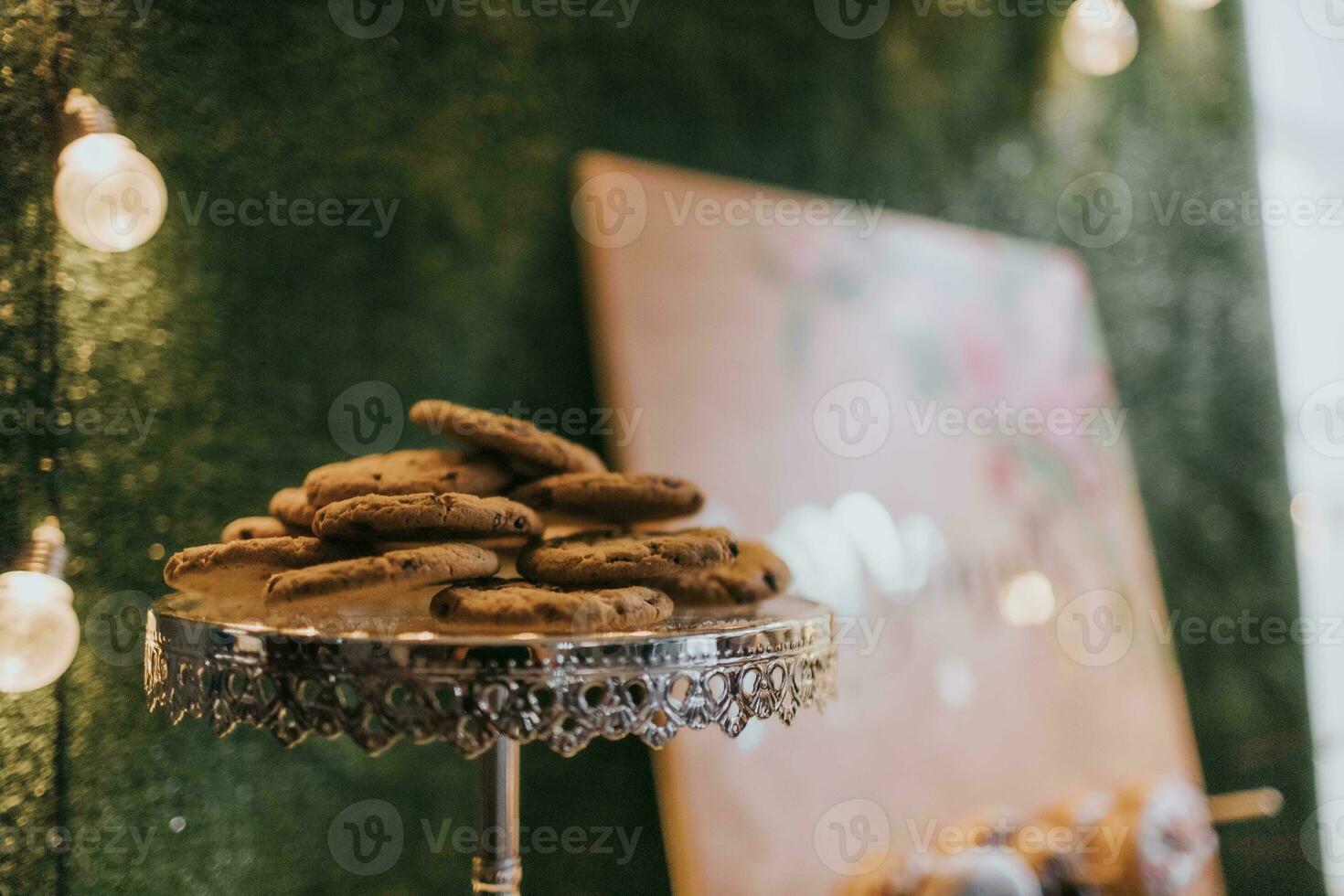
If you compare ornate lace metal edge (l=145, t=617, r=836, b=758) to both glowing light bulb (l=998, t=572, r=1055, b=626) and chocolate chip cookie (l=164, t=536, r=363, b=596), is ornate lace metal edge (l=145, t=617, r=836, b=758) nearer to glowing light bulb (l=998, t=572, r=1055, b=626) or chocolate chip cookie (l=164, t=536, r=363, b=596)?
chocolate chip cookie (l=164, t=536, r=363, b=596)

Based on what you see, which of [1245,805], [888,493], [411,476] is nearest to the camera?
[411,476]

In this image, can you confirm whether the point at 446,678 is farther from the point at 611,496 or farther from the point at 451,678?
the point at 611,496

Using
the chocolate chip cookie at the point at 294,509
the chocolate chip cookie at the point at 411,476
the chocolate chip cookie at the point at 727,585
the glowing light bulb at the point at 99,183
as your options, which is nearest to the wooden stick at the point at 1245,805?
the chocolate chip cookie at the point at 727,585

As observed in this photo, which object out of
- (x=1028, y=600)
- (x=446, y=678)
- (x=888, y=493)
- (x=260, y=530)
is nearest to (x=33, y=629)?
(x=260, y=530)

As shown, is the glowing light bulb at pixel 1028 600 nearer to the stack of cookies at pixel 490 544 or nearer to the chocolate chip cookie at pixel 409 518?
the stack of cookies at pixel 490 544

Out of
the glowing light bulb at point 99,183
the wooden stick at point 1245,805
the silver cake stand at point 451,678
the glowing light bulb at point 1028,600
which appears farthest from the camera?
the wooden stick at point 1245,805

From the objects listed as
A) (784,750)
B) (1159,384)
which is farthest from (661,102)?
(1159,384)

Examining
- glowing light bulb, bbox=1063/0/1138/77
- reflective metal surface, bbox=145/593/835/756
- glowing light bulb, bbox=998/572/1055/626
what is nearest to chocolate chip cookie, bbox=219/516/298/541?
reflective metal surface, bbox=145/593/835/756
